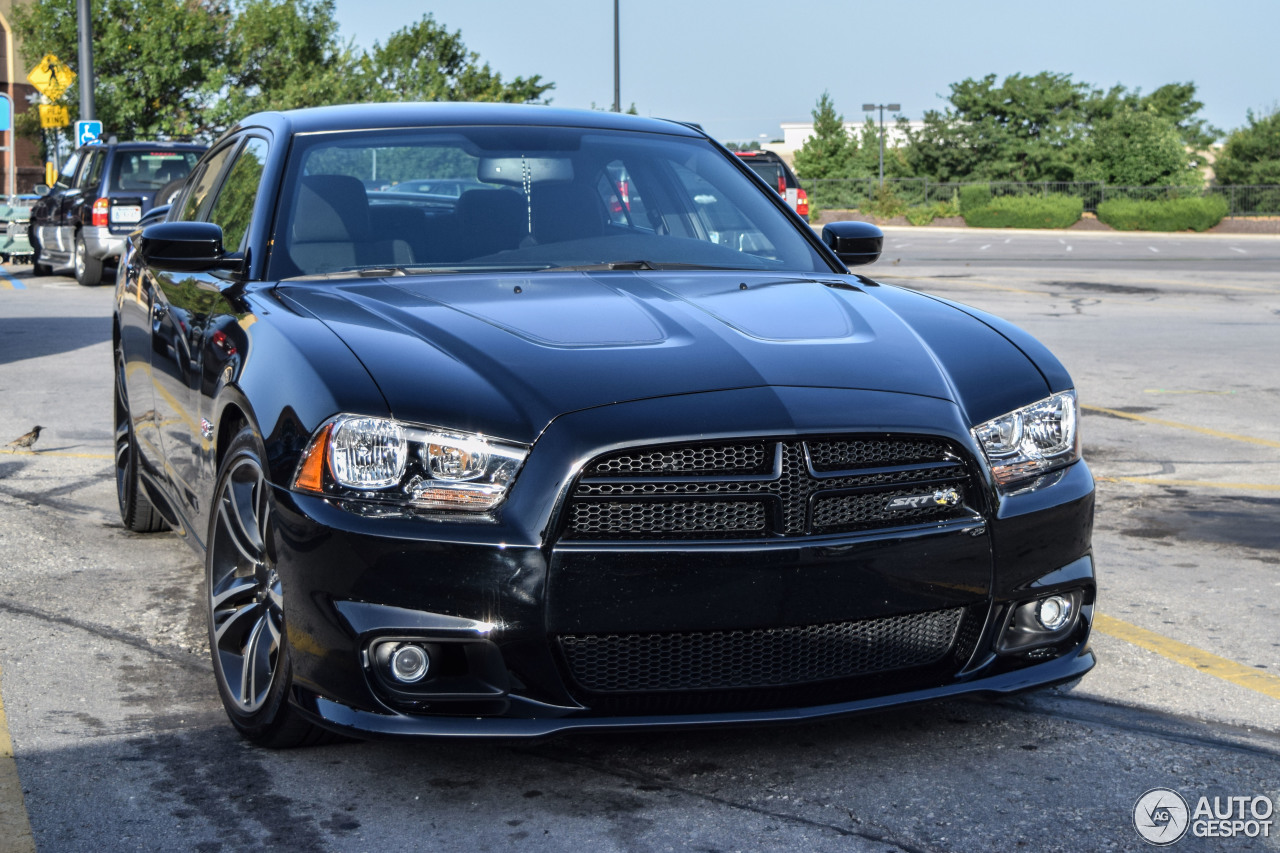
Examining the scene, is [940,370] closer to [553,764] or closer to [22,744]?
[553,764]

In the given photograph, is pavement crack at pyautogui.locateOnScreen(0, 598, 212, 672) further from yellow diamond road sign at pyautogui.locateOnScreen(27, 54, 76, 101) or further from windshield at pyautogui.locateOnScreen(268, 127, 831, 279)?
yellow diamond road sign at pyautogui.locateOnScreen(27, 54, 76, 101)

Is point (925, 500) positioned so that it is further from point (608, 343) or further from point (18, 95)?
point (18, 95)

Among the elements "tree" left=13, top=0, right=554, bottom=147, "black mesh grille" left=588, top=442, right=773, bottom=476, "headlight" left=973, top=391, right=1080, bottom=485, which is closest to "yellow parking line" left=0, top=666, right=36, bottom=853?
"black mesh grille" left=588, top=442, right=773, bottom=476

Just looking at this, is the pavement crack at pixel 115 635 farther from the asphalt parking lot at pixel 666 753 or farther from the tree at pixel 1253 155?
the tree at pixel 1253 155

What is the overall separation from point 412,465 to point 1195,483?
5.03 metres

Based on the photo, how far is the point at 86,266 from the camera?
19.8 m

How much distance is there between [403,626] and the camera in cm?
315

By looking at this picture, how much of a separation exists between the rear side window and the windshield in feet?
49.4

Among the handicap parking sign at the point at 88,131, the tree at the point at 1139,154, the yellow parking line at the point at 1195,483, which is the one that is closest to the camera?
the yellow parking line at the point at 1195,483

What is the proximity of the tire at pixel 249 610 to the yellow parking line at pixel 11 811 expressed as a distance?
507 mm

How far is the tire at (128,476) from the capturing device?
5.79 metres

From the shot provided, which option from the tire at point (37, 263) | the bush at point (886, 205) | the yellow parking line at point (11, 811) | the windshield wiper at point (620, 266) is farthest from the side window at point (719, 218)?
the bush at point (886, 205)

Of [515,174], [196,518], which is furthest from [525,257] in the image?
[196,518]

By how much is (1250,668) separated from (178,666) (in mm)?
3061
